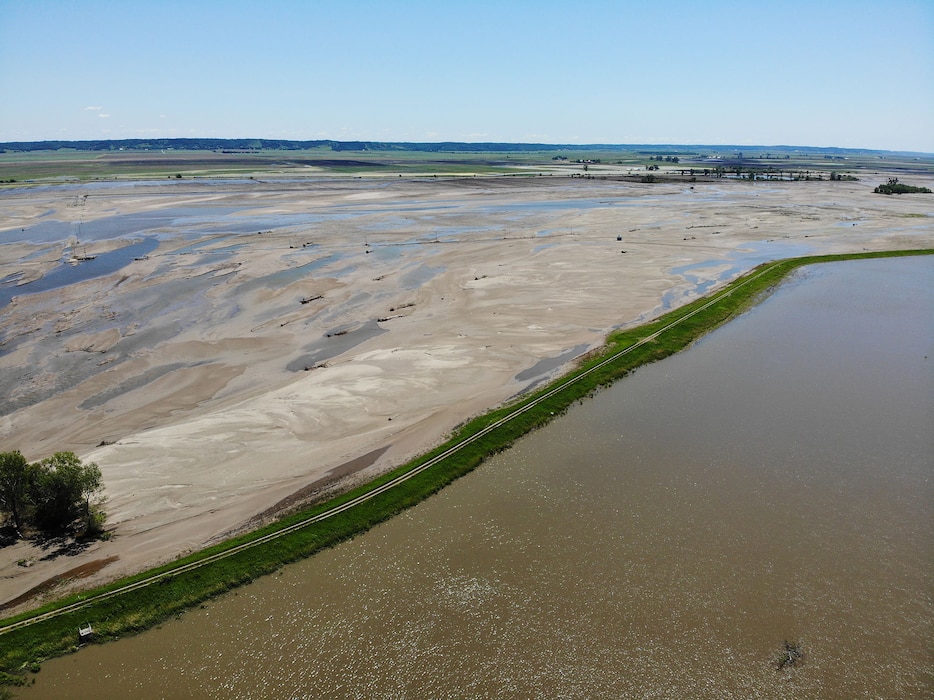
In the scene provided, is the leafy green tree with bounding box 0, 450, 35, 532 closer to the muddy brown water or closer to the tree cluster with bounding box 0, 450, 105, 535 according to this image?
the tree cluster with bounding box 0, 450, 105, 535

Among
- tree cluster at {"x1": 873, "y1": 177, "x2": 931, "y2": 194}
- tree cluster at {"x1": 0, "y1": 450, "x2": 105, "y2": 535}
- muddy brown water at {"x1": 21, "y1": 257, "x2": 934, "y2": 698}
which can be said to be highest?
tree cluster at {"x1": 873, "y1": 177, "x2": 931, "y2": 194}

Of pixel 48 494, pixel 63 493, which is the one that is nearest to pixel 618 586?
pixel 63 493

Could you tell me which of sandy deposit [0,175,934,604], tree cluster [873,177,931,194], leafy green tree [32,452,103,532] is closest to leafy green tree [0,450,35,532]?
leafy green tree [32,452,103,532]

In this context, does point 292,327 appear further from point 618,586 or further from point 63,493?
point 618,586

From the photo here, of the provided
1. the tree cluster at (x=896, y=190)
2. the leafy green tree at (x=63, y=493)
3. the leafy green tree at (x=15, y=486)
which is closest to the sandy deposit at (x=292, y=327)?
the leafy green tree at (x=63, y=493)

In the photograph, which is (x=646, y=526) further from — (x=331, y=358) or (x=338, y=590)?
(x=331, y=358)

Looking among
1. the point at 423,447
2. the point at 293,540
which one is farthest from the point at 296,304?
the point at 293,540

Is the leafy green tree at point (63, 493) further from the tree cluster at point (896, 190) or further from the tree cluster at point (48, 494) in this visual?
the tree cluster at point (896, 190)
